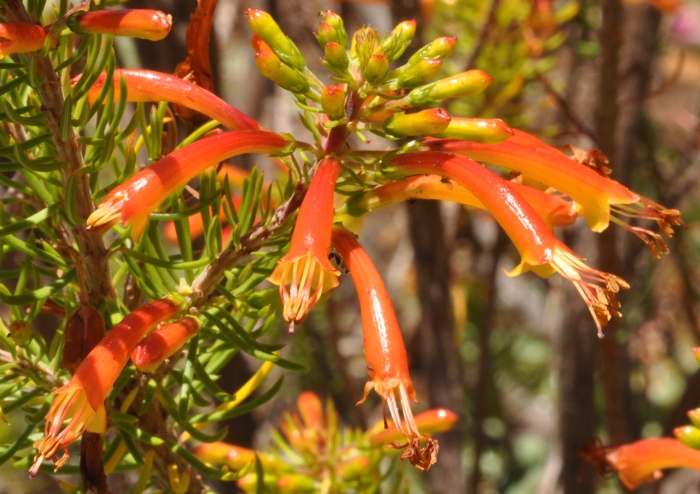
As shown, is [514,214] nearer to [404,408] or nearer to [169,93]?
[404,408]

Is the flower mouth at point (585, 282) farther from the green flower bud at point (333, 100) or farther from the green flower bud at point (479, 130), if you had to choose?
the green flower bud at point (333, 100)

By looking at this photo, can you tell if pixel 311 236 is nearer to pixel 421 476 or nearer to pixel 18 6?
pixel 18 6

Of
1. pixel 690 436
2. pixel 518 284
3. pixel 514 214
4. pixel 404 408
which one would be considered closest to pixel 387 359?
pixel 404 408

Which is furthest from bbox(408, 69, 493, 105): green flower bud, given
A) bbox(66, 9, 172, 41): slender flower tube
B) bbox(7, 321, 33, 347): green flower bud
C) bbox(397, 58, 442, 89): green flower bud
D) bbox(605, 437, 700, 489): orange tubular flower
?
bbox(605, 437, 700, 489): orange tubular flower

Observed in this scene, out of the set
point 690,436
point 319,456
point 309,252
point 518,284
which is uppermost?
point 518,284

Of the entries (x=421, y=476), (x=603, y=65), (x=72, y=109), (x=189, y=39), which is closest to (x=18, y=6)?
(x=72, y=109)

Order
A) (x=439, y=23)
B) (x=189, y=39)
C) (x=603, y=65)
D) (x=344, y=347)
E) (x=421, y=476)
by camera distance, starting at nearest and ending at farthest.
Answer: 1. (x=189, y=39)
2. (x=603, y=65)
3. (x=439, y=23)
4. (x=421, y=476)
5. (x=344, y=347)

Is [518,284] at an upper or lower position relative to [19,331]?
upper
